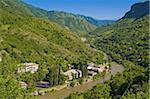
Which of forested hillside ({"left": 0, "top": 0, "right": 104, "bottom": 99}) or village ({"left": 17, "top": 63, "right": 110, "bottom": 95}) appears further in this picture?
forested hillside ({"left": 0, "top": 0, "right": 104, "bottom": 99})

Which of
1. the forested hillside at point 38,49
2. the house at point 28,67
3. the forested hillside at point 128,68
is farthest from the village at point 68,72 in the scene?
the forested hillside at point 128,68

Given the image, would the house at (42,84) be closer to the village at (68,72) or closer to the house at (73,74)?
the village at (68,72)

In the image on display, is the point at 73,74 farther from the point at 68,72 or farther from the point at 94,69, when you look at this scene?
the point at 94,69

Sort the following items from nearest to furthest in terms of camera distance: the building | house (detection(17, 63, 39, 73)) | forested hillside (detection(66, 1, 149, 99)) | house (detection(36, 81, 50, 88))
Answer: forested hillside (detection(66, 1, 149, 99)) → house (detection(36, 81, 50, 88)) → house (detection(17, 63, 39, 73)) → the building

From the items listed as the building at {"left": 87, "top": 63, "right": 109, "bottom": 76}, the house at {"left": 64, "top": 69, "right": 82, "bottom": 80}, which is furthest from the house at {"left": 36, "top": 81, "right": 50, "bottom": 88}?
the building at {"left": 87, "top": 63, "right": 109, "bottom": 76}

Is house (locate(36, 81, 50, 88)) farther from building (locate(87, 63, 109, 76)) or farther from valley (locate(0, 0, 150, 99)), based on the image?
building (locate(87, 63, 109, 76))

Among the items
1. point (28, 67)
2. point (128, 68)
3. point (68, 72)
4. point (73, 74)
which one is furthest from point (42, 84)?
point (128, 68)
